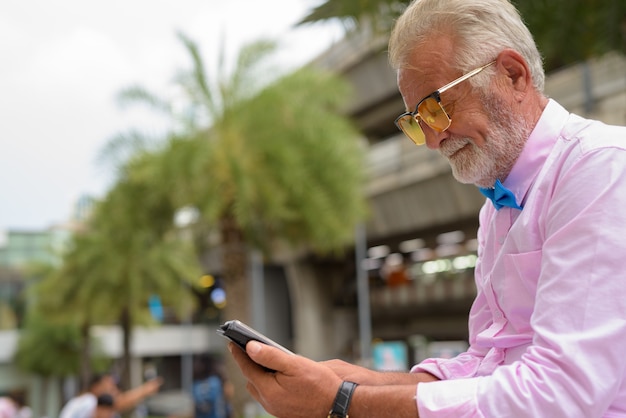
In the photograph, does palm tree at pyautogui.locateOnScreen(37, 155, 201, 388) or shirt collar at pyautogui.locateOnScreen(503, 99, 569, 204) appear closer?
shirt collar at pyautogui.locateOnScreen(503, 99, 569, 204)

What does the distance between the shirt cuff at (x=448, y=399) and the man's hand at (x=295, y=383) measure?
161 mm

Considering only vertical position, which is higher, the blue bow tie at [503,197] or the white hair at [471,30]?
the white hair at [471,30]

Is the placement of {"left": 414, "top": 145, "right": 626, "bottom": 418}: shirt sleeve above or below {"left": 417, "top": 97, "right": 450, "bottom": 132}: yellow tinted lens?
below

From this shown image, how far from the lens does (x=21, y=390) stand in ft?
118

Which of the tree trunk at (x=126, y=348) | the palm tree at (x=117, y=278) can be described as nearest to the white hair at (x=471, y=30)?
the palm tree at (x=117, y=278)

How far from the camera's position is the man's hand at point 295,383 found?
1398mm

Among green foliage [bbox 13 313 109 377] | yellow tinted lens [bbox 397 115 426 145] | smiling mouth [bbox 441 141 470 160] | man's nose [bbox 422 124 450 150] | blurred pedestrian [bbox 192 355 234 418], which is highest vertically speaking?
yellow tinted lens [bbox 397 115 426 145]

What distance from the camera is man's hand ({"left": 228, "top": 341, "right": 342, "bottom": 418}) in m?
1.40

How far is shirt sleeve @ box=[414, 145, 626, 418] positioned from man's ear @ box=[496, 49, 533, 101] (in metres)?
0.23

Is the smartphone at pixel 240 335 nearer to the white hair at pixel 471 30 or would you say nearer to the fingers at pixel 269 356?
the fingers at pixel 269 356

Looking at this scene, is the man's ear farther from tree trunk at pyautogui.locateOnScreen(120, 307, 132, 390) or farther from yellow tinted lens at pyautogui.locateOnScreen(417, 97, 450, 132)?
tree trunk at pyautogui.locateOnScreen(120, 307, 132, 390)

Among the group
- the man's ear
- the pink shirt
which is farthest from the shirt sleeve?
the man's ear

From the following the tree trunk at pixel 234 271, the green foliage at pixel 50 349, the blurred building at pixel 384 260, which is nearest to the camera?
the tree trunk at pixel 234 271

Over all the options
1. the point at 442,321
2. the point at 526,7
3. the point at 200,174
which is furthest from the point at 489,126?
the point at 442,321
